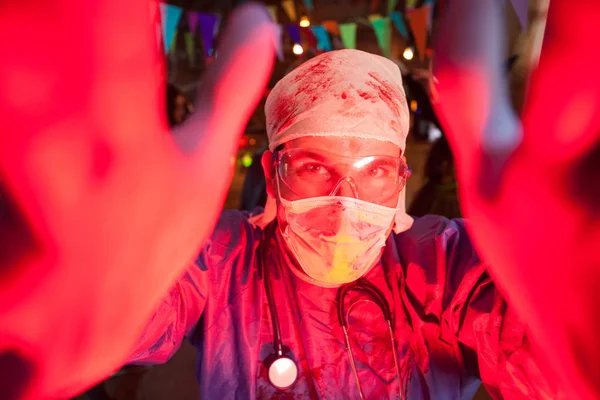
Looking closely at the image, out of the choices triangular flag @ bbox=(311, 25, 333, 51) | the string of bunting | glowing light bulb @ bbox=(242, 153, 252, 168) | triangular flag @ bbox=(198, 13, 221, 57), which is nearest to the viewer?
the string of bunting

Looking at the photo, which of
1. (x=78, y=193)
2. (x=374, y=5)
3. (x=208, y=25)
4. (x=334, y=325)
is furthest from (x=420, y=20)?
(x=78, y=193)

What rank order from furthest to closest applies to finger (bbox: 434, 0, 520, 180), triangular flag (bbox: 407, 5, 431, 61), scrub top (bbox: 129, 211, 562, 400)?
1. triangular flag (bbox: 407, 5, 431, 61)
2. finger (bbox: 434, 0, 520, 180)
3. scrub top (bbox: 129, 211, 562, 400)

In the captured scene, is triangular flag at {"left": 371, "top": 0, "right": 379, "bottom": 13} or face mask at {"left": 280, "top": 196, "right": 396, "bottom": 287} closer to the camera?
face mask at {"left": 280, "top": 196, "right": 396, "bottom": 287}

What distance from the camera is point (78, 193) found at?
897mm

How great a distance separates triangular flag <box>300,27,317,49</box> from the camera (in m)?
4.04

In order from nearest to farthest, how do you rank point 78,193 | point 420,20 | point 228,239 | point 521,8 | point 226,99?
point 78,193 < point 228,239 < point 226,99 < point 521,8 < point 420,20

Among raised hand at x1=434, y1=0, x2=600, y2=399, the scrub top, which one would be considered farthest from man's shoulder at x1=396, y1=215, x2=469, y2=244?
raised hand at x1=434, y1=0, x2=600, y2=399

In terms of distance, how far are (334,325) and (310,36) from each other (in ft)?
11.6

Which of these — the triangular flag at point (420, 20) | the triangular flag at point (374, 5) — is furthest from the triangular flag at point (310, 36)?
the triangular flag at point (374, 5)

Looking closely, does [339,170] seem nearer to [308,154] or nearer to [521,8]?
[308,154]

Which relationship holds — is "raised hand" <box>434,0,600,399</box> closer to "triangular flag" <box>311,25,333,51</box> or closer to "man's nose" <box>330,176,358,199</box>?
"man's nose" <box>330,176,358,199</box>

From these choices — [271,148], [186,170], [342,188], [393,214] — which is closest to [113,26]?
[186,170]

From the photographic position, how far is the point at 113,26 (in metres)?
0.92

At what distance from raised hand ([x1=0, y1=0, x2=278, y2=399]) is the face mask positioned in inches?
13.1
